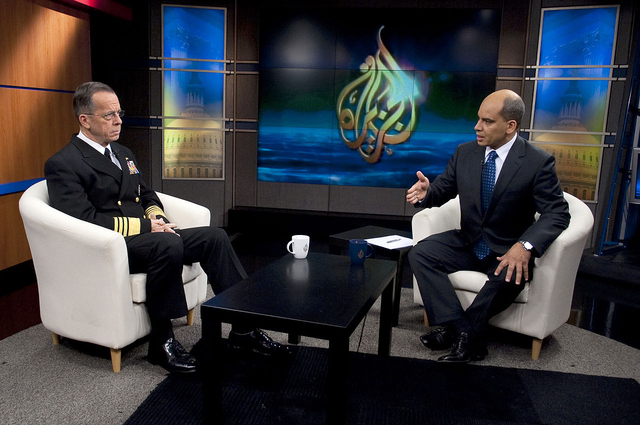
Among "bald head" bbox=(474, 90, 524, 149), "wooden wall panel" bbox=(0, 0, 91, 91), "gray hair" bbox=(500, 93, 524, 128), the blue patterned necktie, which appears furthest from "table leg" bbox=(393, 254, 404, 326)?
"wooden wall panel" bbox=(0, 0, 91, 91)

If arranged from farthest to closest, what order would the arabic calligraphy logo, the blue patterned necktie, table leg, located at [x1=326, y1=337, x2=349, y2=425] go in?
the arabic calligraphy logo < the blue patterned necktie < table leg, located at [x1=326, y1=337, x2=349, y2=425]

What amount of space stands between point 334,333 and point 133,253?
116cm

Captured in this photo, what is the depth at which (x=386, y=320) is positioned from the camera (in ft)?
8.22

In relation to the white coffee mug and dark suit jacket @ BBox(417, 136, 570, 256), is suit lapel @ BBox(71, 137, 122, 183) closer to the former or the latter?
the white coffee mug

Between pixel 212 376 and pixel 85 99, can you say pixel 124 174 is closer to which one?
pixel 85 99

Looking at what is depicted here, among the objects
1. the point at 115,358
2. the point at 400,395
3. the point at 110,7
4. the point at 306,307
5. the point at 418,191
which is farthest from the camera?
the point at 110,7

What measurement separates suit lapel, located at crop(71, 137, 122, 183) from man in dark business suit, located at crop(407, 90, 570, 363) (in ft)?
5.02

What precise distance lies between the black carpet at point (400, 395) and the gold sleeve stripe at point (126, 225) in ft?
2.30

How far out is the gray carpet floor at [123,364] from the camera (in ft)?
6.67

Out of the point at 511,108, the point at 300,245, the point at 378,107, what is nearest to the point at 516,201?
the point at 511,108

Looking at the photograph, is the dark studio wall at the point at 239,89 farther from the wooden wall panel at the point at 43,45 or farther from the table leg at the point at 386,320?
the table leg at the point at 386,320

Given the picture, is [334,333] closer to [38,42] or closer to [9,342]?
[9,342]

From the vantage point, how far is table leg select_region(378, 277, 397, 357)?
246 centimetres

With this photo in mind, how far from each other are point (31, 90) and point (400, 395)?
11.0 feet
